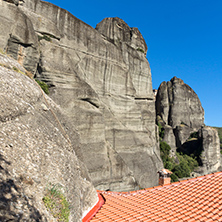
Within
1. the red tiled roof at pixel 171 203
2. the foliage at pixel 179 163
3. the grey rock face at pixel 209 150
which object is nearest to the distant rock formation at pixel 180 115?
the grey rock face at pixel 209 150

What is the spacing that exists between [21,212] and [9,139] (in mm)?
2118

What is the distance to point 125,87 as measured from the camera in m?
24.0

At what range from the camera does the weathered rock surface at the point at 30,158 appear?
4156 millimetres

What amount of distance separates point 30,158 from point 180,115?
50673 millimetres

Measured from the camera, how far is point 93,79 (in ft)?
67.7

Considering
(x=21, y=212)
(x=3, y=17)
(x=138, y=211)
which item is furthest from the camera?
(x=3, y=17)

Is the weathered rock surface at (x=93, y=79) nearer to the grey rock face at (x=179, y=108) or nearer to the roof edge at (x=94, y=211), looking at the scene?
the roof edge at (x=94, y=211)

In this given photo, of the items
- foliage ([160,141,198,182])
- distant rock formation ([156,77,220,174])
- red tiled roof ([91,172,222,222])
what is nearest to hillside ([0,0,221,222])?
red tiled roof ([91,172,222,222])

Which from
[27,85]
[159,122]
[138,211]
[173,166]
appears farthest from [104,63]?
[159,122]

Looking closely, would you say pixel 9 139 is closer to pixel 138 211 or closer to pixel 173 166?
pixel 138 211

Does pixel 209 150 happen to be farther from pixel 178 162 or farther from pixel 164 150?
pixel 164 150

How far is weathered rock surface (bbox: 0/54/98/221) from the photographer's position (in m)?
4.16

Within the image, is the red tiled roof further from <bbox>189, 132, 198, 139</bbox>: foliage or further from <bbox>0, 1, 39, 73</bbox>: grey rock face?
<bbox>189, 132, 198, 139</bbox>: foliage

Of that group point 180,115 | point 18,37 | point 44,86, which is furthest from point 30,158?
point 180,115
